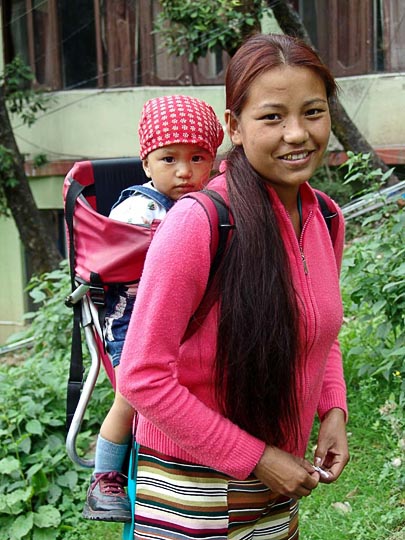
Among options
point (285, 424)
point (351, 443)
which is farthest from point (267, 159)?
point (351, 443)

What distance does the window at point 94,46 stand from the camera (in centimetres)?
1095

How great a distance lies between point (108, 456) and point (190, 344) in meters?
0.75

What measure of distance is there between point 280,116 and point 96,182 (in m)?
1.04

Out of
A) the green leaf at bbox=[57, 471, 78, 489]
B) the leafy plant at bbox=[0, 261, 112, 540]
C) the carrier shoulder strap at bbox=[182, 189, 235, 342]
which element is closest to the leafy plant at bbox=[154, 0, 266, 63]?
the leafy plant at bbox=[0, 261, 112, 540]

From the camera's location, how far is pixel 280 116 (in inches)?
66.2

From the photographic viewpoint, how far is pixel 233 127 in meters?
1.76

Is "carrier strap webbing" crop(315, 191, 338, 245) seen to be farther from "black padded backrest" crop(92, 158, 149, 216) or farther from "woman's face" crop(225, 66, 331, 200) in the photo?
"black padded backrest" crop(92, 158, 149, 216)

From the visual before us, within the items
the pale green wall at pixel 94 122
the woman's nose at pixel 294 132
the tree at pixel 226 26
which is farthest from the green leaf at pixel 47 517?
the pale green wall at pixel 94 122

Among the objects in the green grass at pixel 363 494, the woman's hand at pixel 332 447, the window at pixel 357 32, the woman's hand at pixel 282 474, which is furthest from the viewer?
the window at pixel 357 32

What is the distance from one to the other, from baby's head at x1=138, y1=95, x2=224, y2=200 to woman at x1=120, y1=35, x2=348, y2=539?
61 cm

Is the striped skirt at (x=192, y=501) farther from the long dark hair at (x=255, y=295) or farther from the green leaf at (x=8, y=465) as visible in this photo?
the green leaf at (x=8, y=465)

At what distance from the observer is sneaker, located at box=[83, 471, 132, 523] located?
2.01 meters

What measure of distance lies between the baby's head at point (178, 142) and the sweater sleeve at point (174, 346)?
0.75 metres

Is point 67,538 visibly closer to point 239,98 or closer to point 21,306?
point 239,98
